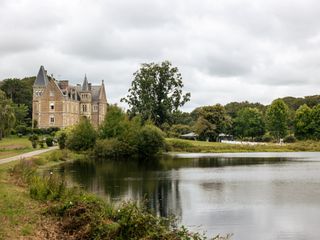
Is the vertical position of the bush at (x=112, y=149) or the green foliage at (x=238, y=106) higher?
the green foliage at (x=238, y=106)

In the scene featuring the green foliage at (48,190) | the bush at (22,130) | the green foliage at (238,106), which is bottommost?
the green foliage at (48,190)

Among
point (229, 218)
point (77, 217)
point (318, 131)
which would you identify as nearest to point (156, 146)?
point (318, 131)

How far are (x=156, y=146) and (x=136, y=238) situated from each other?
46.2 m

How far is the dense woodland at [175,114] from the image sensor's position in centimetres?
6888

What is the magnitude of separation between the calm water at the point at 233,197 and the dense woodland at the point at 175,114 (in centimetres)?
2595

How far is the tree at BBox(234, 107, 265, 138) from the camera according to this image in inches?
3637

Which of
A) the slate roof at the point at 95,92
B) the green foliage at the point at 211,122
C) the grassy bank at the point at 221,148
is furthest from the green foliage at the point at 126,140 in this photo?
the slate roof at the point at 95,92

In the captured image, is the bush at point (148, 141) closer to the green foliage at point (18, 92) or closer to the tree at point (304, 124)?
the tree at point (304, 124)

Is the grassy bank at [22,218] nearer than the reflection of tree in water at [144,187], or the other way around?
the grassy bank at [22,218]

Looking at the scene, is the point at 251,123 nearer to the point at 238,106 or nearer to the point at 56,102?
the point at 238,106

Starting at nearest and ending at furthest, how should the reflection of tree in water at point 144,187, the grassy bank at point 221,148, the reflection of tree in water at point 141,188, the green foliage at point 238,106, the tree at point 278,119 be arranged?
the reflection of tree in water at point 141,188, the reflection of tree in water at point 144,187, the grassy bank at point 221,148, the tree at point 278,119, the green foliage at point 238,106

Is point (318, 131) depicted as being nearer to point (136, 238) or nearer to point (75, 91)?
point (75, 91)

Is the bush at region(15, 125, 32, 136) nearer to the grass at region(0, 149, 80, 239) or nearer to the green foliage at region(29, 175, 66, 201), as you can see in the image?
the grass at region(0, 149, 80, 239)

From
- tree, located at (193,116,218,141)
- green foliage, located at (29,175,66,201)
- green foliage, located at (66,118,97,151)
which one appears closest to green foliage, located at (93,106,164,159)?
green foliage, located at (66,118,97,151)
